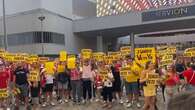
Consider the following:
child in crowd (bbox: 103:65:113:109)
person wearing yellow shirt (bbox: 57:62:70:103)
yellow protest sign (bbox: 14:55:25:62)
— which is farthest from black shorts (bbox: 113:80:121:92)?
yellow protest sign (bbox: 14:55:25:62)

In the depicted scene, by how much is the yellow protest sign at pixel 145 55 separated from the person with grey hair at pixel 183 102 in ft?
34.4

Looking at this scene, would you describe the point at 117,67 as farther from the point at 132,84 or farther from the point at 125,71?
the point at 132,84

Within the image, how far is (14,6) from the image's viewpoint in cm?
7056

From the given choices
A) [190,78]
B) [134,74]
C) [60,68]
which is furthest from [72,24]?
[190,78]

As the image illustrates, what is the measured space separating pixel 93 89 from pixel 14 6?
179 feet

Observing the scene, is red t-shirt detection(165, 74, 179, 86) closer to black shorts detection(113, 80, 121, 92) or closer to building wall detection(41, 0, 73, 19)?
black shorts detection(113, 80, 121, 92)

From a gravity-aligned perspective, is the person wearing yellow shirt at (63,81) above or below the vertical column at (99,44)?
below

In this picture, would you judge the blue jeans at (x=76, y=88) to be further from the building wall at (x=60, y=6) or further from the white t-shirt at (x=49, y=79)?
the building wall at (x=60, y=6)

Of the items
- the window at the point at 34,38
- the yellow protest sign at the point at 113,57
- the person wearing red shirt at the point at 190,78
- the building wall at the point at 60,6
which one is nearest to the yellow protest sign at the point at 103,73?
the yellow protest sign at the point at 113,57

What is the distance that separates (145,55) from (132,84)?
1614 millimetres

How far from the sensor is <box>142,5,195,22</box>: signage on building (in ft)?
188

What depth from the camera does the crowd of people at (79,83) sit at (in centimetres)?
1568

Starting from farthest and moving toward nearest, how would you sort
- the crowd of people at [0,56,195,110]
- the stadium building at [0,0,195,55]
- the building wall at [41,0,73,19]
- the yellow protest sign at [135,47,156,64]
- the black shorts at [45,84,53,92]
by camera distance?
the building wall at [41,0,73,19]
the stadium building at [0,0,195,55]
the black shorts at [45,84,53,92]
the crowd of people at [0,56,195,110]
the yellow protest sign at [135,47,156,64]

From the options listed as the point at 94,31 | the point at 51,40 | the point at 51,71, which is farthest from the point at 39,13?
the point at 51,71
